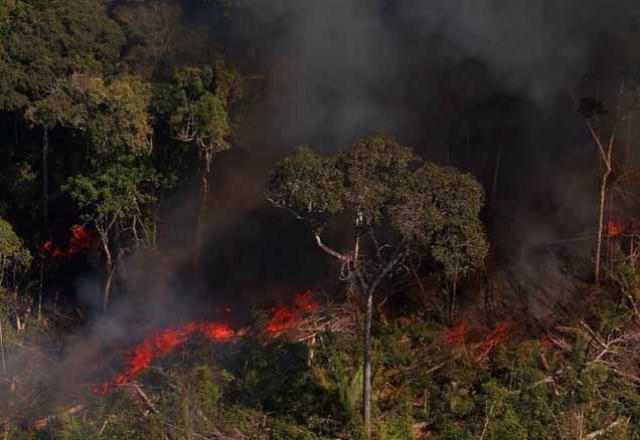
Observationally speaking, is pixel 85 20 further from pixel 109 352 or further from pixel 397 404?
pixel 397 404

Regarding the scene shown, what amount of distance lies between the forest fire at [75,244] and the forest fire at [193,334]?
12.7ft

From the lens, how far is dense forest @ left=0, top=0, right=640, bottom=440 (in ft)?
40.8

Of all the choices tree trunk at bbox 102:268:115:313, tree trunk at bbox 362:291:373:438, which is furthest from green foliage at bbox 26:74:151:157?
tree trunk at bbox 362:291:373:438

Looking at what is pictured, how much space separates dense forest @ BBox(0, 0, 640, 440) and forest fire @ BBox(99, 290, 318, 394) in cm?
7

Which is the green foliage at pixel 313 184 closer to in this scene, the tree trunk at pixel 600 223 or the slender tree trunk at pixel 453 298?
the slender tree trunk at pixel 453 298

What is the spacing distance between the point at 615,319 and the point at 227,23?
11.2 m

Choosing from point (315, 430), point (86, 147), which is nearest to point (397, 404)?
point (315, 430)

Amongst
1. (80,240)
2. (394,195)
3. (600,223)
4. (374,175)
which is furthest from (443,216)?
(80,240)

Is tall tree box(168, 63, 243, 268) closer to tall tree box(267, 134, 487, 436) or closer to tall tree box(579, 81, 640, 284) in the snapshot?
tall tree box(267, 134, 487, 436)

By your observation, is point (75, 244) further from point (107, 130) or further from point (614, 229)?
point (614, 229)

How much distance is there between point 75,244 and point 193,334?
5.26 meters

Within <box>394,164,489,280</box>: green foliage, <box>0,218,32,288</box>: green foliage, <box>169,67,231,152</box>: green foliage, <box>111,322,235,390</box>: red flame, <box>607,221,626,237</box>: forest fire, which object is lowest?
<box>111,322,235,390</box>: red flame

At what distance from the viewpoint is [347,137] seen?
17.7 metres

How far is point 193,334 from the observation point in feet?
50.0
